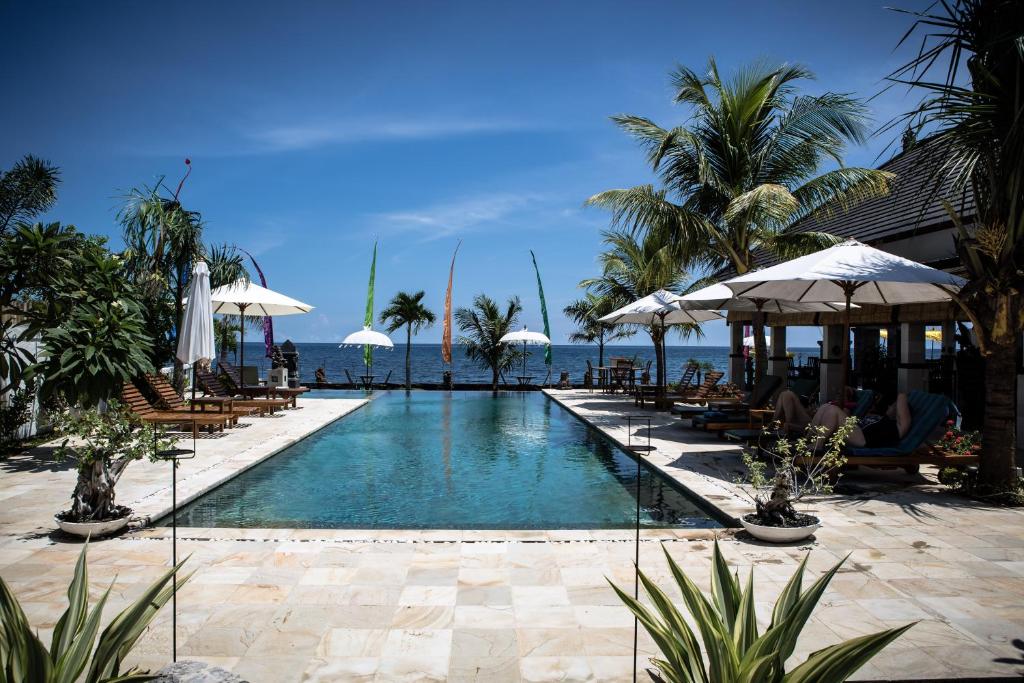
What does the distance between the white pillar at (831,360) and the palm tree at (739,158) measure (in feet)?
10.8

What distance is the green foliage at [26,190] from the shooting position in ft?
40.0

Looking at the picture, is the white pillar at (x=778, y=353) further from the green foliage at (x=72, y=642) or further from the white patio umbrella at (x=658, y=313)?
the green foliage at (x=72, y=642)

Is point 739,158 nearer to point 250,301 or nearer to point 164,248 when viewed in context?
point 250,301

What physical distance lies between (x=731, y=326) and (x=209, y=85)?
1602cm

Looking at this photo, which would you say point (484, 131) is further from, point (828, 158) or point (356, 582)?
point (356, 582)

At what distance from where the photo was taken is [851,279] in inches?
300

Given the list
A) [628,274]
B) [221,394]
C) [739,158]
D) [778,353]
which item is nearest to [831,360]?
[778,353]

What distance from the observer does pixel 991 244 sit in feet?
22.1

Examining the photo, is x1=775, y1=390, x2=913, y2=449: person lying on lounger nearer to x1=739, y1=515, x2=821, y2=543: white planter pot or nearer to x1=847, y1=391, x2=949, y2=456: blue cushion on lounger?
x1=847, y1=391, x2=949, y2=456: blue cushion on lounger

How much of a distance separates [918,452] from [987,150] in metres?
3.69

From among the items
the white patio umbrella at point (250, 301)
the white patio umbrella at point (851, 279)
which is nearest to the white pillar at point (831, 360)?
the white patio umbrella at point (851, 279)

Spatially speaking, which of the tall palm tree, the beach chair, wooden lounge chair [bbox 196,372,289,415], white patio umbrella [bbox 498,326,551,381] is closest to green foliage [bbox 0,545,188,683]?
the beach chair

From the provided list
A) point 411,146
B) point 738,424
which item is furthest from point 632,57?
point 411,146

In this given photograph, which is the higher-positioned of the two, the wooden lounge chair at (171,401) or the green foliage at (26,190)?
the green foliage at (26,190)
